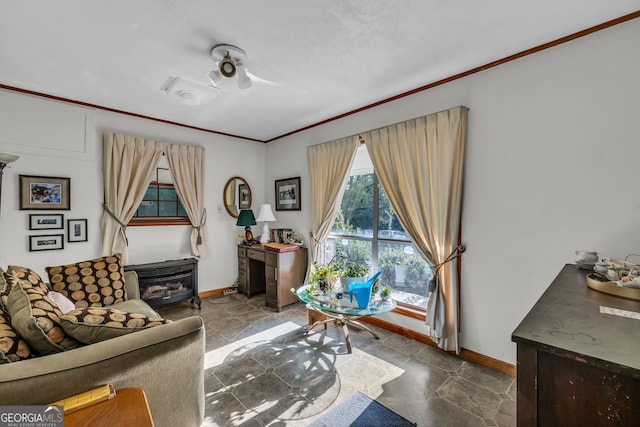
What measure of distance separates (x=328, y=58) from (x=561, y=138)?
1847mm

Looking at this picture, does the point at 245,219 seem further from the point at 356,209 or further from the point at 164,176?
the point at 356,209

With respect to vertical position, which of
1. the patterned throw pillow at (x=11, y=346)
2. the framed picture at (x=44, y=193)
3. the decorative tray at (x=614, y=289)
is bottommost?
the patterned throw pillow at (x=11, y=346)

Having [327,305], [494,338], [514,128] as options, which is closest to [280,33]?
[514,128]

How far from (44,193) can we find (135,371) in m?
2.91

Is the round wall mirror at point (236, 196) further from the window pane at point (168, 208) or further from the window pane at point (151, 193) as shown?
the window pane at point (151, 193)

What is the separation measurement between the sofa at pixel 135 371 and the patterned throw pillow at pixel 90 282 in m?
1.38

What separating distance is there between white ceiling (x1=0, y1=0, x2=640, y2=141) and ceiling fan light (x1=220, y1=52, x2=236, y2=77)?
5.4 inches

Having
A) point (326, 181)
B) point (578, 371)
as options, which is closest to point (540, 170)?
point (578, 371)

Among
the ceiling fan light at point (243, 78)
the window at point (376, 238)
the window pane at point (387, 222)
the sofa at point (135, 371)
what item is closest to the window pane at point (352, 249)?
the window at point (376, 238)

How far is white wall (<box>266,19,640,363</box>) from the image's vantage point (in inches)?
70.6

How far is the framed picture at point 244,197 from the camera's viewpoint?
4551 mm

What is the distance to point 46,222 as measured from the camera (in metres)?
2.98

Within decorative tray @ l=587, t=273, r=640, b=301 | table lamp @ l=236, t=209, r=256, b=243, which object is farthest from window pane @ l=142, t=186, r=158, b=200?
decorative tray @ l=587, t=273, r=640, b=301

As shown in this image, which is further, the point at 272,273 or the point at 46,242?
the point at 272,273
